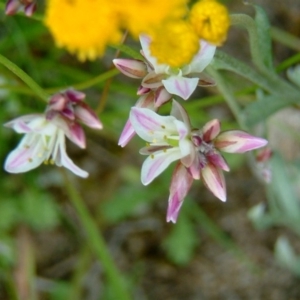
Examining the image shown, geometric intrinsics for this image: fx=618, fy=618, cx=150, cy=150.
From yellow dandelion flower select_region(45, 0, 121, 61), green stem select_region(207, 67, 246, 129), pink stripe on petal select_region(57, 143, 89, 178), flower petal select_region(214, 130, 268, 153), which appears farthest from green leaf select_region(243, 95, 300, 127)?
yellow dandelion flower select_region(45, 0, 121, 61)

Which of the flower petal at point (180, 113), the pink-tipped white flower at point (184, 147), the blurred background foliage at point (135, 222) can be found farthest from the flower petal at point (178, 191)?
the blurred background foliage at point (135, 222)

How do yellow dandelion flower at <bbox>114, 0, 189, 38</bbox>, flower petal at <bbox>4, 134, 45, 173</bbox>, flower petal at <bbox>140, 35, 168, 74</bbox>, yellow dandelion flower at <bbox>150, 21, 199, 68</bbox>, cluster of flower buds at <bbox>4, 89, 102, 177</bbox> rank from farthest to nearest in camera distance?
flower petal at <bbox>4, 134, 45, 173</bbox> → cluster of flower buds at <bbox>4, 89, 102, 177</bbox> → flower petal at <bbox>140, 35, 168, 74</bbox> → yellow dandelion flower at <bbox>150, 21, 199, 68</bbox> → yellow dandelion flower at <bbox>114, 0, 189, 38</bbox>

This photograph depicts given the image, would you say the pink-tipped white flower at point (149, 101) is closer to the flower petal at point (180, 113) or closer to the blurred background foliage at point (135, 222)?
the flower petal at point (180, 113)

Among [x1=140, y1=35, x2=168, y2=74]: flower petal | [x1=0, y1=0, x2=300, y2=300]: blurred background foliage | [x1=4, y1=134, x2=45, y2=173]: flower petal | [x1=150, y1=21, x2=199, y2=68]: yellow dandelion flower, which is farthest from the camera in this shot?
[x1=0, y1=0, x2=300, y2=300]: blurred background foliage

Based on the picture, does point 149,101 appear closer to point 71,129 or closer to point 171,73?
point 171,73

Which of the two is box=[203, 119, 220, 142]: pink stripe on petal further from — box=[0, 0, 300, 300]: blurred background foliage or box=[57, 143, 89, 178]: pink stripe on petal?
box=[0, 0, 300, 300]: blurred background foliage

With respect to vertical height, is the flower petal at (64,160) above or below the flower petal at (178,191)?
below

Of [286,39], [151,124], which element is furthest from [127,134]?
[286,39]
